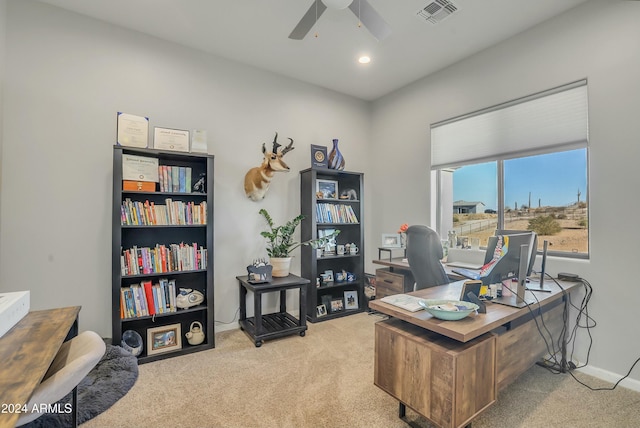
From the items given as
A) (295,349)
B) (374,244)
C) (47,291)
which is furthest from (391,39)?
(47,291)

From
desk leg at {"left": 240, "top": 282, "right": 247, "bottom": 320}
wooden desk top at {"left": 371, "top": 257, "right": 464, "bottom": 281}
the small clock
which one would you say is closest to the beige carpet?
desk leg at {"left": 240, "top": 282, "right": 247, "bottom": 320}

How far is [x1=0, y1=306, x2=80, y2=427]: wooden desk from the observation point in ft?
2.98

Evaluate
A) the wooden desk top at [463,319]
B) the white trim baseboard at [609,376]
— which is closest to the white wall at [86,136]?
the wooden desk top at [463,319]

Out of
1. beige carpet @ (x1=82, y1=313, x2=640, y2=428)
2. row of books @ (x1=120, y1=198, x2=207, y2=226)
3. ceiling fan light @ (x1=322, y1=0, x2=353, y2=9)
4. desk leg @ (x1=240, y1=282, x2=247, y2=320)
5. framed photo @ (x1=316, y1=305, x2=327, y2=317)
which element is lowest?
beige carpet @ (x1=82, y1=313, x2=640, y2=428)

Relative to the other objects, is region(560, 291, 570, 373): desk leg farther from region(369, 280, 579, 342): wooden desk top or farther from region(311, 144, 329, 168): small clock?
region(311, 144, 329, 168): small clock

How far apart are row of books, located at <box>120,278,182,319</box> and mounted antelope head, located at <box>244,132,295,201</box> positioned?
1.25m

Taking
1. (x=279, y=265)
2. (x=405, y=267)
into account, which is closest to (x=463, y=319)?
(x=405, y=267)

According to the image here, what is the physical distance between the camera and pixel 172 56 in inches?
119

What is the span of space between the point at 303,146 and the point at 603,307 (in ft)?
11.0

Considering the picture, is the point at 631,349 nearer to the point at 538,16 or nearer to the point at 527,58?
the point at 527,58

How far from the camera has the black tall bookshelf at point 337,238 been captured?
357 centimetres

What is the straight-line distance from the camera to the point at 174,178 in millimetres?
2783

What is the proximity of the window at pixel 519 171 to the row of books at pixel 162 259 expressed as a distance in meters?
2.83

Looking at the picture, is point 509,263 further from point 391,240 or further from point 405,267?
point 391,240
